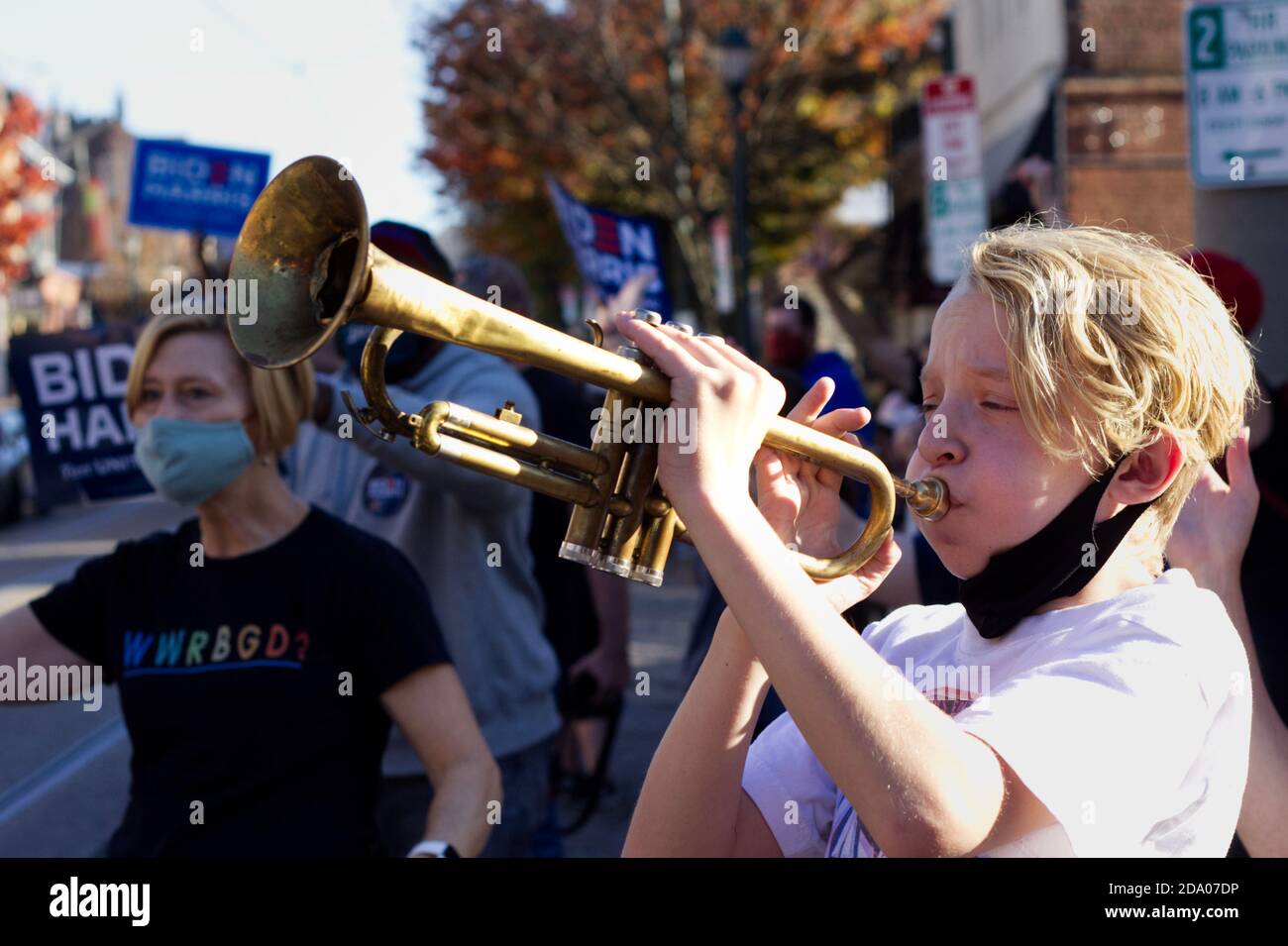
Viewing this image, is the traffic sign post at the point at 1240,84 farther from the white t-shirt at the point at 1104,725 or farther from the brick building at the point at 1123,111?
the brick building at the point at 1123,111

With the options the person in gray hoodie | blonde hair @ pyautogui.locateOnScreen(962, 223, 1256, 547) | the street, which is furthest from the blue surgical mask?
blonde hair @ pyautogui.locateOnScreen(962, 223, 1256, 547)

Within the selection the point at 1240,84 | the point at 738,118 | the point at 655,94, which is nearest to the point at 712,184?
the point at 655,94

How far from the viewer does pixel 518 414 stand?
1752 mm

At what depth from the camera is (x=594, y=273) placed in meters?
7.73

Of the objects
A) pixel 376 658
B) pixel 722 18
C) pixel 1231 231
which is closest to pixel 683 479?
pixel 376 658

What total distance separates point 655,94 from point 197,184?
13464 millimetres

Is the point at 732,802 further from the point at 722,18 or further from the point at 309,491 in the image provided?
the point at 722,18

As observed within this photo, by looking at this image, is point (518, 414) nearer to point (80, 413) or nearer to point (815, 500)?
point (815, 500)

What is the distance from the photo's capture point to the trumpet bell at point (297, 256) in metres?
1.67

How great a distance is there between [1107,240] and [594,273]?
19.7ft

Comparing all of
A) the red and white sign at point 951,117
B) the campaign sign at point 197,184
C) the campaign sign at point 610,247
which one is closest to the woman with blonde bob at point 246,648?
the campaign sign at point 610,247

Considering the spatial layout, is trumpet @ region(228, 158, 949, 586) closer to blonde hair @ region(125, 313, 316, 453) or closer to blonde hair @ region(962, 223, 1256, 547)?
blonde hair @ region(962, 223, 1256, 547)

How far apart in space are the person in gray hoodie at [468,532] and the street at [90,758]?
85 cm
